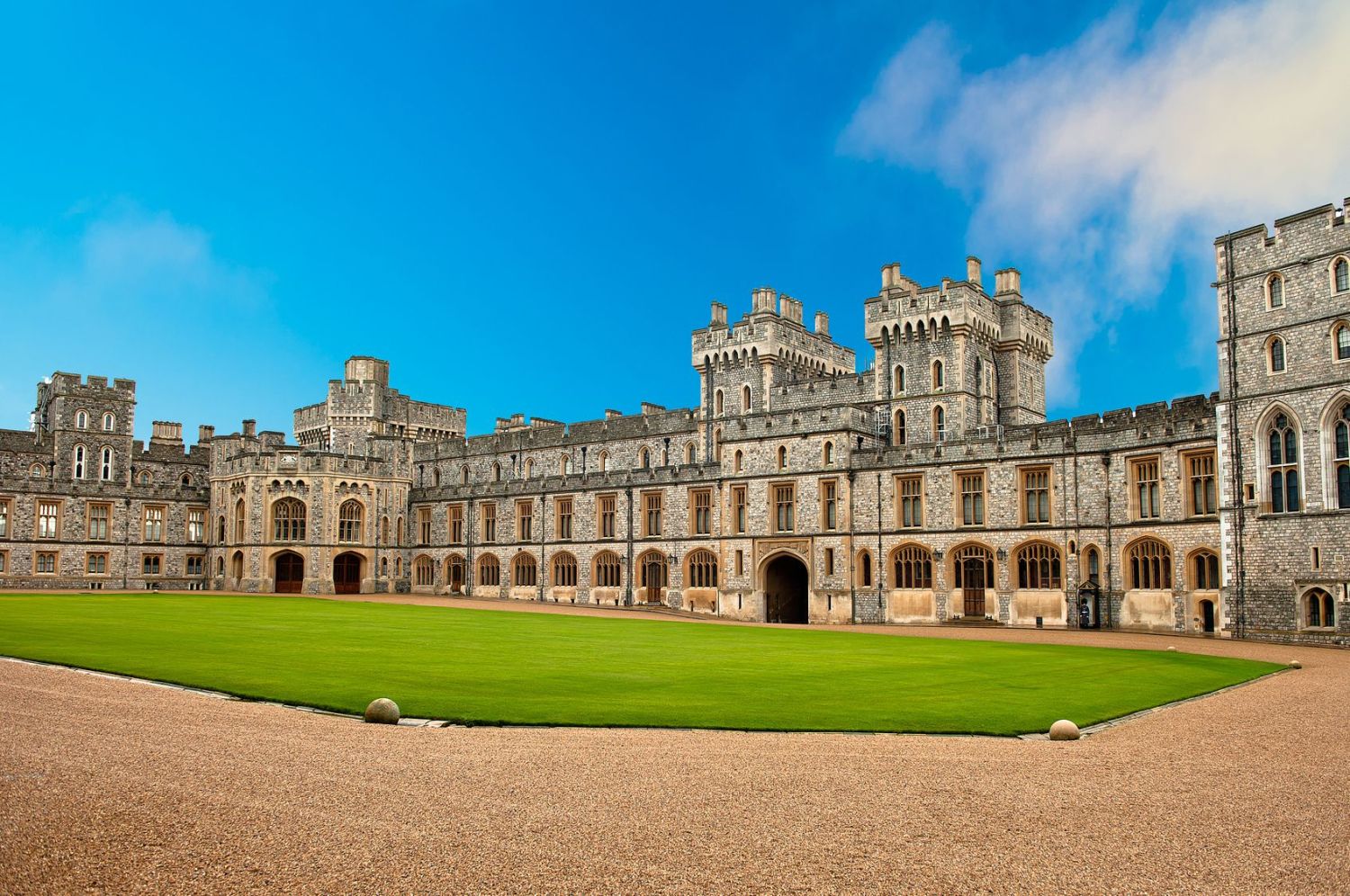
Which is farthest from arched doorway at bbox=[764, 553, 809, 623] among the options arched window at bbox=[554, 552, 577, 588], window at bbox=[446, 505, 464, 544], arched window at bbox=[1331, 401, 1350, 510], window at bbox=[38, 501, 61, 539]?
window at bbox=[38, 501, 61, 539]

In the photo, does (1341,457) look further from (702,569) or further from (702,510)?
(702,569)

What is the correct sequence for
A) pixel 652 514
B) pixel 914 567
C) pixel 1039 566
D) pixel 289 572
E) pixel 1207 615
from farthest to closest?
1. pixel 289 572
2. pixel 652 514
3. pixel 914 567
4. pixel 1039 566
5. pixel 1207 615

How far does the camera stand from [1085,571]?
36.6 meters

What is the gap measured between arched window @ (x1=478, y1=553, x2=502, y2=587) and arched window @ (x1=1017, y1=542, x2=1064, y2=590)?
94.0 feet

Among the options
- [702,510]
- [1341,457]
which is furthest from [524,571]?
[1341,457]

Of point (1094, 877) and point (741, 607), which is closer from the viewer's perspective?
point (1094, 877)

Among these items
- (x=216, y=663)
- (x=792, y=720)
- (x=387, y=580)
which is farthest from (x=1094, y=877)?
(x=387, y=580)

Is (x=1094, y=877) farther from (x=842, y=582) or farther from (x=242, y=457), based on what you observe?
(x=242, y=457)

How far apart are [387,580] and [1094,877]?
56.1 m

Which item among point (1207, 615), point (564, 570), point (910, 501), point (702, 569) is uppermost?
point (910, 501)

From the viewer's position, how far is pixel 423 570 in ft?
199

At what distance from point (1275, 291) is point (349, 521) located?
45.7 metres

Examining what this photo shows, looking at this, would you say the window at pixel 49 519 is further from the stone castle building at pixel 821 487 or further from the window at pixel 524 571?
the window at pixel 524 571

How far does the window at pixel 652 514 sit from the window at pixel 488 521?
10.7 m
